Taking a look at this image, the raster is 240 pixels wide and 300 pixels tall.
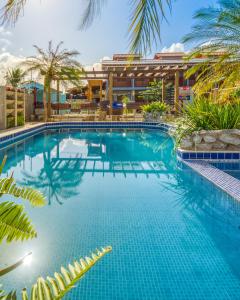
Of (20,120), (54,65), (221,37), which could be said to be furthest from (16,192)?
(54,65)

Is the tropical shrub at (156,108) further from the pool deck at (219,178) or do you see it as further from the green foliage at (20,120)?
the pool deck at (219,178)

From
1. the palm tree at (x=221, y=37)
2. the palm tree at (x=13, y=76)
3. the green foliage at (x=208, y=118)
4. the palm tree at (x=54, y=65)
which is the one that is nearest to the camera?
the palm tree at (x=221, y=37)

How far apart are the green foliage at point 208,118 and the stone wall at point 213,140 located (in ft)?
0.79

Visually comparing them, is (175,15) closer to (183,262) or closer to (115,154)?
(183,262)

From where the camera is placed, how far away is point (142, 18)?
2.55m

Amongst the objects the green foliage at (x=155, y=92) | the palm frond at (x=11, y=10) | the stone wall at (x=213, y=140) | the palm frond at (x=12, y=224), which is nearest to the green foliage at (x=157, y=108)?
the green foliage at (x=155, y=92)

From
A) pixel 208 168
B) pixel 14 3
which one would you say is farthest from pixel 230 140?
pixel 14 3

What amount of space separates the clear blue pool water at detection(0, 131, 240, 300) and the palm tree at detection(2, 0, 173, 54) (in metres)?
1.99

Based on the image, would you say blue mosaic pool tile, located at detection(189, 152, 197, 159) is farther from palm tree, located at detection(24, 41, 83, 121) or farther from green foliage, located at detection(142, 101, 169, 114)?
palm tree, located at detection(24, 41, 83, 121)

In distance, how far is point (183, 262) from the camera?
2771 mm

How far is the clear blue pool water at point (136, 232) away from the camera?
2.44m

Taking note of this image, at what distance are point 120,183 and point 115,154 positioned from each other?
3.29m

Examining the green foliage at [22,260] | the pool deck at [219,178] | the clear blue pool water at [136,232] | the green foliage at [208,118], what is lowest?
the clear blue pool water at [136,232]

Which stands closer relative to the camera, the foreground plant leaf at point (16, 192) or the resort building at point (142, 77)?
the foreground plant leaf at point (16, 192)
